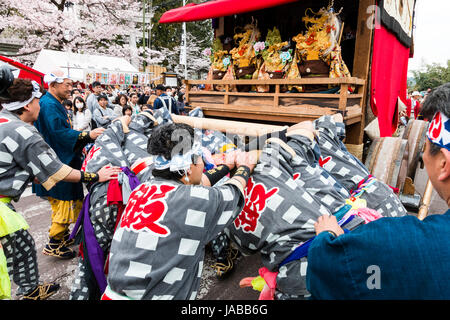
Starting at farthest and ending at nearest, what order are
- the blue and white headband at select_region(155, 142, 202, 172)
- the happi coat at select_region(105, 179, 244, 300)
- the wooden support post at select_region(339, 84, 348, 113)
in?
1. the wooden support post at select_region(339, 84, 348, 113)
2. the blue and white headband at select_region(155, 142, 202, 172)
3. the happi coat at select_region(105, 179, 244, 300)

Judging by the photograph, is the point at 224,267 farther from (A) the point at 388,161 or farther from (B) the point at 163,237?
(A) the point at 388,161

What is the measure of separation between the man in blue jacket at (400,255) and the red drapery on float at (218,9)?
2.69m

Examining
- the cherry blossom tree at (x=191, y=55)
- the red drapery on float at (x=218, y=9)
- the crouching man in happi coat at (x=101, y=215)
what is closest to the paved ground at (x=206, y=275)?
the crouching man in happi coat at (x=101, y=215)

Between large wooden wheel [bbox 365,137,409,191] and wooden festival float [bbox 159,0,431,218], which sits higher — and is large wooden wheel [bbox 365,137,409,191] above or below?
below

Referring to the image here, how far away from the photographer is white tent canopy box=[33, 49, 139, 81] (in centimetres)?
1323

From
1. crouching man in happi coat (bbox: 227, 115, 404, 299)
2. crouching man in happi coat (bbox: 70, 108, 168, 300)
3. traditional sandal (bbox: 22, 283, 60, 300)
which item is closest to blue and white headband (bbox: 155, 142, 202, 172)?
crouching man in happi coat (bbox: 227, 115, 404, 299)

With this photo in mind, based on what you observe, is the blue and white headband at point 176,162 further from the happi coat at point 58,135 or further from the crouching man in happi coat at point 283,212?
the happi coat at point 58,135

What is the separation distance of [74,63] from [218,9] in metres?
13.7

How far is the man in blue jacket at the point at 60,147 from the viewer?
313 cm

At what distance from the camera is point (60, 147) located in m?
3.23

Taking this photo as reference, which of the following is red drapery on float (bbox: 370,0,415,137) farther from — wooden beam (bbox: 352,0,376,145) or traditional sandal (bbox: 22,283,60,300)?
traditional sandal (bbox: 22,283,60,300)

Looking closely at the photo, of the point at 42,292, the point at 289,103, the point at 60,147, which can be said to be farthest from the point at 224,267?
the point at 60,147

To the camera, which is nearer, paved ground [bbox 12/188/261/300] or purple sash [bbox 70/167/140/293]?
purple sash [bbox 70/167/140/293]

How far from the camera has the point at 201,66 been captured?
92.1ft
